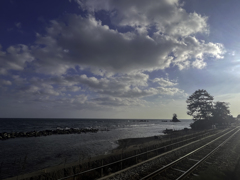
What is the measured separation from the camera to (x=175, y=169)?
37.4 feet

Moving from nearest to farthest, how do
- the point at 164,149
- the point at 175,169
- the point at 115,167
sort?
the point at 175,169 < the point at 115,167 < the point at 164,149

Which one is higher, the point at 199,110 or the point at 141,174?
the point at 199,110

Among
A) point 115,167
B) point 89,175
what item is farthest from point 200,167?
point 89,175

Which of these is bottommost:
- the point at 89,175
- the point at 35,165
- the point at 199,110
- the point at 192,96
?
the point at 35,165

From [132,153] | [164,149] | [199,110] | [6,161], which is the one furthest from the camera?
[199,110]

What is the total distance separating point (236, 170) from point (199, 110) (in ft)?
150

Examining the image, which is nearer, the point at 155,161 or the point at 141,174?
the point at 141,174

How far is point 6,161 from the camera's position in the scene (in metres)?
18.8

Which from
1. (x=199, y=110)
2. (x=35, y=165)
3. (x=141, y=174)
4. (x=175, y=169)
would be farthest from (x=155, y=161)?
(x=199, y=110)

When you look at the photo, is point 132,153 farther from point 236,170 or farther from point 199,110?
point 199,110

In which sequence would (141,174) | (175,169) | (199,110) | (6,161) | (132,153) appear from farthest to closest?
(199,110) → (6,161) → (132,153) → (175,169) → (141,174)

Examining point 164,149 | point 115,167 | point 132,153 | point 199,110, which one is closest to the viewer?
point 115,167

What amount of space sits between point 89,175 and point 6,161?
15.6m

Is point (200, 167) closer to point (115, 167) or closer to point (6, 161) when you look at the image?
point (115, 167)
